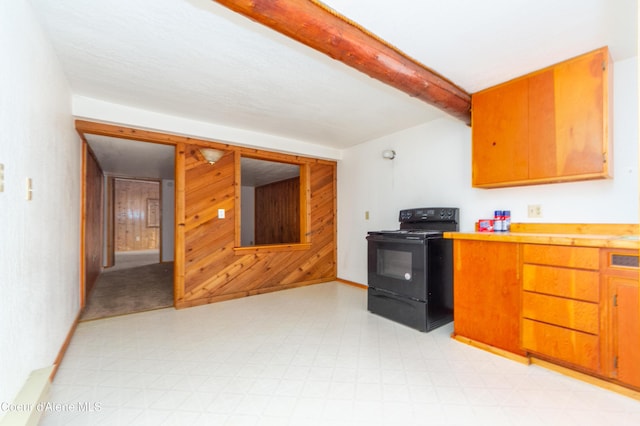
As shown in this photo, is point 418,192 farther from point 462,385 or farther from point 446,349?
point 462,385

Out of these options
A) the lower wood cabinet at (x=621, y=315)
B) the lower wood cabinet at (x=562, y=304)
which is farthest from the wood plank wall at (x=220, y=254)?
the lower wood cabinet at (x=621, y=315)

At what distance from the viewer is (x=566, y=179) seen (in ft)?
7.06

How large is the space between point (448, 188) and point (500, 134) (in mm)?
908

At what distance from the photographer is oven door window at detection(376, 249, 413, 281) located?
2832 millimetres

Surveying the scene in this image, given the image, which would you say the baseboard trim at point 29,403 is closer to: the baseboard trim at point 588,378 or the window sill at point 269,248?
the window sill at point 269,248

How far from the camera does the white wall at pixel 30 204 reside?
1.22m

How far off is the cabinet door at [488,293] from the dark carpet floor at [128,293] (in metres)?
3.33

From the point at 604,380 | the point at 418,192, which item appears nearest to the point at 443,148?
the point at 418,192

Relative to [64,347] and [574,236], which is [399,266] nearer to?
[574,236]

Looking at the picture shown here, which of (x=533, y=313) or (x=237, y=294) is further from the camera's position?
(x=237, y=294)

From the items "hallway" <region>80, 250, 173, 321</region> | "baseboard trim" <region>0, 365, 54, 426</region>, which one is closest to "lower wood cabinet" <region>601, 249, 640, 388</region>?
"baseboard trim" <region>0, 365, 54, 426</region>

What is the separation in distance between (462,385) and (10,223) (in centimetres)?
257

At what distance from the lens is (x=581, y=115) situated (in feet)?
6.53

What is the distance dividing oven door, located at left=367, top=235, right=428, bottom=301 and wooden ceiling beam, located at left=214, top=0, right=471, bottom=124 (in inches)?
53.5
